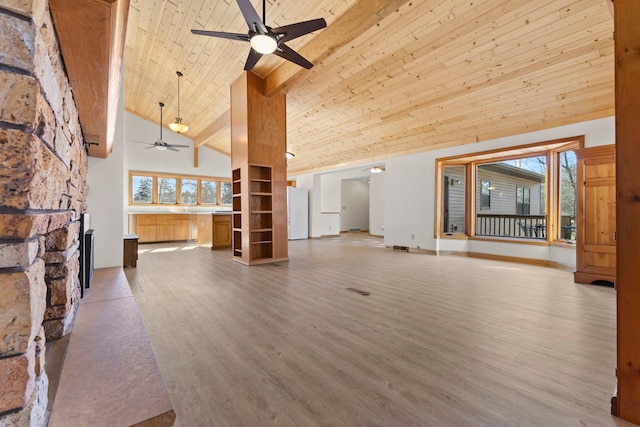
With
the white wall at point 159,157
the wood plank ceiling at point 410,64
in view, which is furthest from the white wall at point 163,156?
the wood plank ceiling at point 410,64

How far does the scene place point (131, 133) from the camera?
28.0 feet

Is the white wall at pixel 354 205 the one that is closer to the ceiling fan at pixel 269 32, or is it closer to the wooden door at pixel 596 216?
the wooden door at pixel 596 216

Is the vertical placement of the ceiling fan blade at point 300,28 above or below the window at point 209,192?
above

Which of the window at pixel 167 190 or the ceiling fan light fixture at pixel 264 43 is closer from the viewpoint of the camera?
the ceiling fan light fixture at pixel 264 43

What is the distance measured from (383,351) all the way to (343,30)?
371cm

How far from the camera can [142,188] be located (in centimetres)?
876

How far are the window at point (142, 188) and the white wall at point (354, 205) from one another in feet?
25.0

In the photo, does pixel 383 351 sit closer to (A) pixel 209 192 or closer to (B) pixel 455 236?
(B) pixel 455 236

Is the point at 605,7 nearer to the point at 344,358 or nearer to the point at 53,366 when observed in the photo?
the point at 344,358

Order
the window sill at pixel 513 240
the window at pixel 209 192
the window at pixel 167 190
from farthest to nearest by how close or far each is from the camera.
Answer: the window at pixel 209 192, the window at pixel 167 190, the window sill at pixel 513 240

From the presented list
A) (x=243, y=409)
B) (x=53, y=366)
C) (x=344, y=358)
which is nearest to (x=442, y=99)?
(x=344, y=358)

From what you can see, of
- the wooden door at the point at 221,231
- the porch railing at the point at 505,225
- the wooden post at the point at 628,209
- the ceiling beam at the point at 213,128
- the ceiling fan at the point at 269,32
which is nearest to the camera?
the wooden post at the point at 628,209

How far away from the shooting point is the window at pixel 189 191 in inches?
373

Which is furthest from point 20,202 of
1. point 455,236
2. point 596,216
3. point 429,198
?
point 455,236
